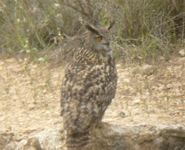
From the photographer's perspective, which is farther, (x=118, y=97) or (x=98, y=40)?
(x=118, y=97)

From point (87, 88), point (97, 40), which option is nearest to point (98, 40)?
point (97, 40)

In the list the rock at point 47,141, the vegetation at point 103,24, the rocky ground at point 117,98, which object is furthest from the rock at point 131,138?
the vegetation at point 103,24

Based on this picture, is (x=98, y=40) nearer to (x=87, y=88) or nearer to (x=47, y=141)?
(x=87, y=88)

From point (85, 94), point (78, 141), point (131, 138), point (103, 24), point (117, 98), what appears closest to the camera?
point (78, 141)

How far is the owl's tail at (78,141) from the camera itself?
11.5 feet

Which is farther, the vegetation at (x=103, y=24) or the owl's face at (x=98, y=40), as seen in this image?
the vegetation at (x=103, y=24)

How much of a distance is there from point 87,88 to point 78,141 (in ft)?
1.92

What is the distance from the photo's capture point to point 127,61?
19.8ft

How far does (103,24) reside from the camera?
611cm

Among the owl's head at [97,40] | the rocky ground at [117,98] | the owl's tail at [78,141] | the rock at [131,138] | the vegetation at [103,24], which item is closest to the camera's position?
the owl's tail at [78,141]

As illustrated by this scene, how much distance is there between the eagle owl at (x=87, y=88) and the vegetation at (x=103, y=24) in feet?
6.67

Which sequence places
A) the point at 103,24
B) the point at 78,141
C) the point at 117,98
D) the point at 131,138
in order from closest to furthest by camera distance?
the point at 78,141
the point at 131,138
the point at 117,98
the point at 103,24

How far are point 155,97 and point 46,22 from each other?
10.0ft

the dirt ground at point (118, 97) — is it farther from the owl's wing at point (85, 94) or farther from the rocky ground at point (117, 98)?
the owl's wing at point (85, 94)
